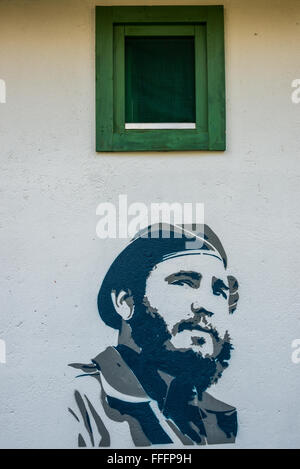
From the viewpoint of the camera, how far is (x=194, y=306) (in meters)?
3.69

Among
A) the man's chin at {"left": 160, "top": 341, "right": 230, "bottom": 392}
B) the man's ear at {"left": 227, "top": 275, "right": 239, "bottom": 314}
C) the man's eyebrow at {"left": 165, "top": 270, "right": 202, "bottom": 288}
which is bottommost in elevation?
the man's chin at {"left": 160, "top": 341, "right": 230, "bottom": 392}

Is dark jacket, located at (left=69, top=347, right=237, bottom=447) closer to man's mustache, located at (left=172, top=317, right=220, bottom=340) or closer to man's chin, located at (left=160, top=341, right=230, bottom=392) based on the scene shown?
man's chin, located at (left=160, top=341, right=230, bottom=392)

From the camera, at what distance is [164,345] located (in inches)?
144

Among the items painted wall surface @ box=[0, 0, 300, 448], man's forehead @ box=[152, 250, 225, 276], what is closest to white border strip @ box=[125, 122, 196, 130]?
painted wall surface @ box=[0, 0, 300, 448]

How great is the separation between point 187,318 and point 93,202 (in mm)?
985

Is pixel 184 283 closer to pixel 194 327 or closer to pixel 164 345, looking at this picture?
pixel 194 327

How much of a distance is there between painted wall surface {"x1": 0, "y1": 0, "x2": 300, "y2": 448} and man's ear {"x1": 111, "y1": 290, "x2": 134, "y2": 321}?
4.9 inches

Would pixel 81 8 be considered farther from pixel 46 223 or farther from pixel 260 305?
pixel 260 305

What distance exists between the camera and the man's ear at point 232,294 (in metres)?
3.68

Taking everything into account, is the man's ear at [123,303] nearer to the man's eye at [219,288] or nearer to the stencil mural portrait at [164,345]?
the stencil mural portrait at [164,345]

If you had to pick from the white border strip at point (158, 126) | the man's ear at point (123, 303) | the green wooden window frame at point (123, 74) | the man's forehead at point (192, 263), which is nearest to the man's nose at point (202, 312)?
the man's forehead at point (192, 263)

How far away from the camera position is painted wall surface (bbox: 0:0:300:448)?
367 cm

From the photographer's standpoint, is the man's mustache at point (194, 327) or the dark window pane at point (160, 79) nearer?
the man's mustache at point (194, 327)

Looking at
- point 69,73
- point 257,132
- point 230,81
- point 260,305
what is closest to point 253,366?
point 260,305
